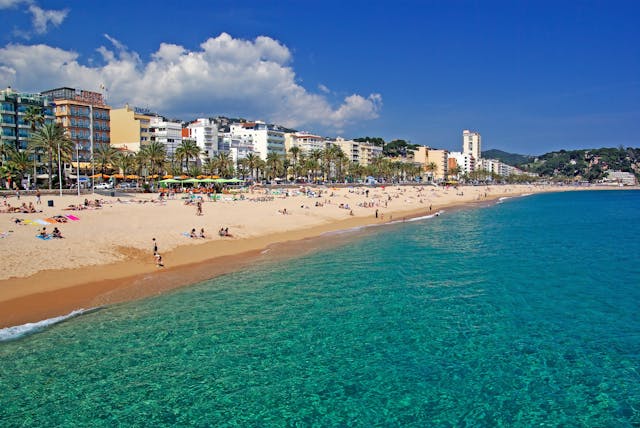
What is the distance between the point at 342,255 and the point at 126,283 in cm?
1376

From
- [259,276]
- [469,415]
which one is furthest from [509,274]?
[469,415]

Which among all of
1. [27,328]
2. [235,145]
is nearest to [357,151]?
[235,145]

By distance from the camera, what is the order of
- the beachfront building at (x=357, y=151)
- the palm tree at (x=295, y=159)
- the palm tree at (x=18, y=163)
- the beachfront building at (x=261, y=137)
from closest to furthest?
the palm tree at (x=18, y=163), the palm tree at (x=295, y=159), the beachfront building at (x=261, y=137), the beachfront building at (x=357, y=151)

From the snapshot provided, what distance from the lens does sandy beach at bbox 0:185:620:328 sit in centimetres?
1938

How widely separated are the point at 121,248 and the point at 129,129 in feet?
264

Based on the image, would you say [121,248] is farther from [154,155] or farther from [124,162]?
[124,162]

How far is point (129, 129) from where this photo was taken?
99.4 metres

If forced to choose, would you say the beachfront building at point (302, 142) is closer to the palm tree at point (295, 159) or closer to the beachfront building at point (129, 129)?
the palm tree at point (295, 159)

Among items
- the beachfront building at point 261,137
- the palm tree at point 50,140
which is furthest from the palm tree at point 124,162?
the beachfront building at point 261,137

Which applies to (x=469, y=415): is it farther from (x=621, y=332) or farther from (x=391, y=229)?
(x=391, y=229)

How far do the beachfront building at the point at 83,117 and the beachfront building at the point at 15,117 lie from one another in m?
7.44

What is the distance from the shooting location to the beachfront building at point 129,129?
9875cm

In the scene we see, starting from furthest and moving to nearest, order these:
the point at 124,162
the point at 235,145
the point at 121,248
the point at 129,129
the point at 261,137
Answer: the point at 261,137 → the point at 235,145 → the point at 129,129 → the point at 124,162 → the point at 121,248

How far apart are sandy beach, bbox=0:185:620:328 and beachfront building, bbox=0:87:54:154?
33.8 m
